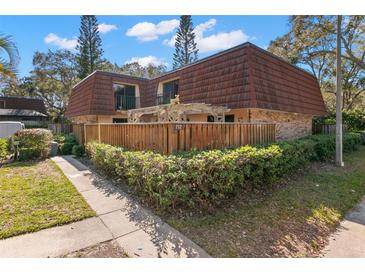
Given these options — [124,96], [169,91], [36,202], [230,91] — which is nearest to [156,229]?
[36,202]

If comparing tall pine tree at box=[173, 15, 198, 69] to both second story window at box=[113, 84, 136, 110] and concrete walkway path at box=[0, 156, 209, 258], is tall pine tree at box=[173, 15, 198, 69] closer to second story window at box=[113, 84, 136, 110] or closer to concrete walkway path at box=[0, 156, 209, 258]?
second story window at box=[113, 84, 136, 110]

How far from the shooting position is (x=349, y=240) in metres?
3.71

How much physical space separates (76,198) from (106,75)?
11631 millimetres

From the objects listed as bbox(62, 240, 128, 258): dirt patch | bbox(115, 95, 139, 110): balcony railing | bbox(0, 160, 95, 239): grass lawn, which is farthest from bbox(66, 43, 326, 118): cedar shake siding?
bbox(62, 240, 128, 258): dirt patch

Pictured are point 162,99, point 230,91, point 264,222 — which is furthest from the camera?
point 162,99

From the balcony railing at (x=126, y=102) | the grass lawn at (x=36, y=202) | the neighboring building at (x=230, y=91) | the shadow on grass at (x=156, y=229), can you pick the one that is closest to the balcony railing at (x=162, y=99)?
the neighboring building at (x=230, y=91)

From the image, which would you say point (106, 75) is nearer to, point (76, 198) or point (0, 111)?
point (76, 198)

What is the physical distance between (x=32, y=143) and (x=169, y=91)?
331 inches

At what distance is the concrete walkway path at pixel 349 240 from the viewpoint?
3340 mm

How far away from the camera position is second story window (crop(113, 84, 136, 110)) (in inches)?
625

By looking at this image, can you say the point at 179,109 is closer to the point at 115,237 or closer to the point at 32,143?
the point at 115,237

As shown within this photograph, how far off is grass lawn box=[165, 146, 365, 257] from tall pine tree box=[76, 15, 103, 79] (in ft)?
99.4

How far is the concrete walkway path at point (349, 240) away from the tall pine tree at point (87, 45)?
31.8 meters

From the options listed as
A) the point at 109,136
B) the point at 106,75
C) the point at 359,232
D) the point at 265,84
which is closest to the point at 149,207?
the point at 359,232
